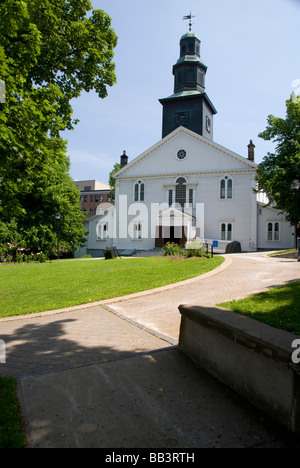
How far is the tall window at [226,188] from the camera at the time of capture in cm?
3212

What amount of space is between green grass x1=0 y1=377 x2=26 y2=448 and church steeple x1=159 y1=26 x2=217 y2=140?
37.4 m

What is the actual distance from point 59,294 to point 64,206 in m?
24.3

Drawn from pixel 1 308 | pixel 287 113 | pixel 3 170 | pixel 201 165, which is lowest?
pixel 1 308

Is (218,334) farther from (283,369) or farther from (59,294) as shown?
(59,294)

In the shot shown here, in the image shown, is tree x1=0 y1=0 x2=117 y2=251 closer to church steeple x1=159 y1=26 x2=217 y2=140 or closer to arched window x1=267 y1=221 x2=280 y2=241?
arched window x1=267 y1=221 x2=280 y2=241

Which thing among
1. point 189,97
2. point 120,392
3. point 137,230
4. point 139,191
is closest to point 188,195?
point 139,191

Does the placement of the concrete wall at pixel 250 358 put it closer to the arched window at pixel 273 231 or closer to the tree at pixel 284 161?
the tree at pixel 284 161

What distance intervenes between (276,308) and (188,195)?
29.2m

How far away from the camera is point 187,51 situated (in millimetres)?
40094

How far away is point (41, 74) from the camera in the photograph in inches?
415

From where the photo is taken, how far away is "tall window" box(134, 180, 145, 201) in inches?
1405

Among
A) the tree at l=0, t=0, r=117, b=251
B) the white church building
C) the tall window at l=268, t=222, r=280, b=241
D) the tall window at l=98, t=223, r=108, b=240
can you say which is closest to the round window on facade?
the white church building

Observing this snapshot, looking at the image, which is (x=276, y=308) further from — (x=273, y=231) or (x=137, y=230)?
(x=137, y=230)
